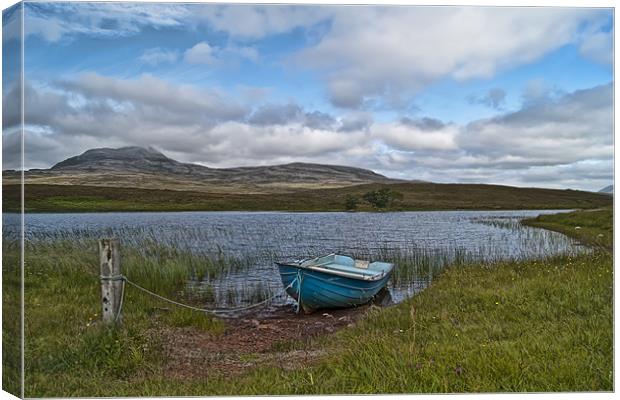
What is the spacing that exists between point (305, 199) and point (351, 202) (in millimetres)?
561

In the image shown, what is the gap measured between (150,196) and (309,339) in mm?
2582

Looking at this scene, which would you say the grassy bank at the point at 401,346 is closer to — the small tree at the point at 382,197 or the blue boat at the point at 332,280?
the blue boat at the point at 332,280

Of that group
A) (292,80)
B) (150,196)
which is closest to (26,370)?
(150,196)

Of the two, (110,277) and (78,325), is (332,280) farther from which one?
(78,325)

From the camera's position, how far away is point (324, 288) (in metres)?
8.34

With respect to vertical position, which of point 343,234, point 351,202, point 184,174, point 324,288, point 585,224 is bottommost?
point 324,288

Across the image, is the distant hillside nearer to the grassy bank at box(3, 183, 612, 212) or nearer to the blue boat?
the grassy bank at box(3, 183, 612, 212)

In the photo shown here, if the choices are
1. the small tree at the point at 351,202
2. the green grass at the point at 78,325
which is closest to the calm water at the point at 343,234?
the small tree at the point at 351,202

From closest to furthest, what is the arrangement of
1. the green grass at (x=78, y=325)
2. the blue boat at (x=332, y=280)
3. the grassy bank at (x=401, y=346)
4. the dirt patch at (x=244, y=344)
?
the grassy bank at (x=401, y=346)
the green grass at (x=78, y=325)
the dirt patch at (x=244, y=344)
the blue boat at (x=332, y=280)

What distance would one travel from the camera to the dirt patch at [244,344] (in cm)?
572

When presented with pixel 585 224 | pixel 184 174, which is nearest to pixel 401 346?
pixel 585 224

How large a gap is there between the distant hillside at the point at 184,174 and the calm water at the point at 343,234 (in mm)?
477

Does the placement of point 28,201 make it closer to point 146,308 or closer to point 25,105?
point 25,105

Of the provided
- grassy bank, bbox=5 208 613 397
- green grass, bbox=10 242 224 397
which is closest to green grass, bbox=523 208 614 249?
grassy bank, bbox=5 208 613 397
